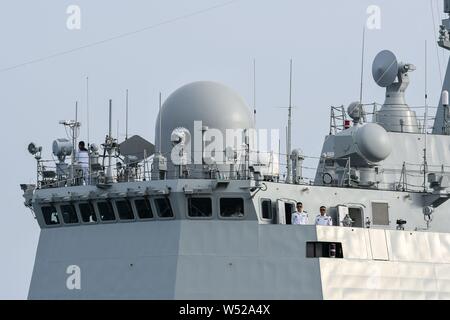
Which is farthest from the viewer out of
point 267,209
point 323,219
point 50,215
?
point 50,215

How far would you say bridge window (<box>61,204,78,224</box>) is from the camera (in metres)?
56.2

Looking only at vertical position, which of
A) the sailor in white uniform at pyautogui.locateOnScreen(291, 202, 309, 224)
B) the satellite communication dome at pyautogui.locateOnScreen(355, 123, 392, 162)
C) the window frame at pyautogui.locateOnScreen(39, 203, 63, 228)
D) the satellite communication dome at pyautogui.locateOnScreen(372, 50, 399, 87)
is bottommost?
the window frame at pyautogui.locateOnScreen(39, 203, 63, 228)

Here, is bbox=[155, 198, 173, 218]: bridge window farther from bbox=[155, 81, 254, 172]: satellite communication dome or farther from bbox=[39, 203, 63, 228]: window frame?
bbox=[39, 203, 63, 228]: window frame

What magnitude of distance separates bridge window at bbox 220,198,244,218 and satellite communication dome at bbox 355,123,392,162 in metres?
5.12

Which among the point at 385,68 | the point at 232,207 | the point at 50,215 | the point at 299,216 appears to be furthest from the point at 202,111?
the point at 385,68

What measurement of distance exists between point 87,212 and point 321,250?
24.4 ft

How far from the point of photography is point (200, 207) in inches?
2096

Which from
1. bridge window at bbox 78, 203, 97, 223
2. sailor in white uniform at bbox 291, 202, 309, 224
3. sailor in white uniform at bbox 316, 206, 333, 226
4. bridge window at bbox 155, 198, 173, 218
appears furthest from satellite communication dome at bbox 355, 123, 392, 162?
bridge window at bbox 78, 203, 97, 223

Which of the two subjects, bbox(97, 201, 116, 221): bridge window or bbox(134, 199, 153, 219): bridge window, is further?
bbox(97, 201, 116, 221): bridge window

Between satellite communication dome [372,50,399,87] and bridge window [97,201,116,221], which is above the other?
satellite communication dome [372,50,399,87]

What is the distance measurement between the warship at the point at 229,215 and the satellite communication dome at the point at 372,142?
43mm

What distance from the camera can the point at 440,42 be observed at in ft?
209

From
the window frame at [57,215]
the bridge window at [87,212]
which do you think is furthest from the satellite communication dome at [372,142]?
the window frame at [57,215]

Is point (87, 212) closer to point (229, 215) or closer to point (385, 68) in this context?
point (229, 215)
